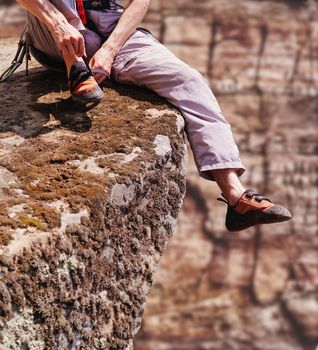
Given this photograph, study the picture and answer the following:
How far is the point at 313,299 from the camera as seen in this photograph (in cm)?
2164

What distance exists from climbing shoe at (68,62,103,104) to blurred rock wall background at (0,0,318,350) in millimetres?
16629

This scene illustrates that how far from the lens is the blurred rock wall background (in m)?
21.2

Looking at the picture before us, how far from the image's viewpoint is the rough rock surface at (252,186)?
69.5 feet

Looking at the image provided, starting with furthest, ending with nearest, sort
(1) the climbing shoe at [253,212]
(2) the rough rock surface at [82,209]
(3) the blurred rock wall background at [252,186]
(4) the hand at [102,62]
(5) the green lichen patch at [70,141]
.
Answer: (3) the blurred rock wall background at [252,186]
(4) the hand at [102,62]
(1) the climbing shoe at [253,212]
(5) the green lichen patch at [70,141]
(2) the rough rock surface at [82,209]

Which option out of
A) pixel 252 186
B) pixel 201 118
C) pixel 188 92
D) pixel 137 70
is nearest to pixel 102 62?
pixel 137 70

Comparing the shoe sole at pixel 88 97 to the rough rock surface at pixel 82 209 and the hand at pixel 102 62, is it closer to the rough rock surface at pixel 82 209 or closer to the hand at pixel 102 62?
the rough rock surface at pixel 82 209

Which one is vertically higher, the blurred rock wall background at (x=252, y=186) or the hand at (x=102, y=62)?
the hand at (x=102, y=62)

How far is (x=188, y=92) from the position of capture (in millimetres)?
4559

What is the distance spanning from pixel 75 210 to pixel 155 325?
57.1 ft

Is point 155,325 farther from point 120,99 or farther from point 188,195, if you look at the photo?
point 120,99

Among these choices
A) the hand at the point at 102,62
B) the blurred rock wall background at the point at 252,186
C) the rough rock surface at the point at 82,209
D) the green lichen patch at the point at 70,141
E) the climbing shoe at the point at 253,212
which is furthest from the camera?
the blurred rock wall background at the point at 252,186

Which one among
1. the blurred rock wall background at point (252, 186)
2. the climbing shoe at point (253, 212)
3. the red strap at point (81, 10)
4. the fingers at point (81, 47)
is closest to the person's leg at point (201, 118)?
the climbing shoe at point (253, 212)

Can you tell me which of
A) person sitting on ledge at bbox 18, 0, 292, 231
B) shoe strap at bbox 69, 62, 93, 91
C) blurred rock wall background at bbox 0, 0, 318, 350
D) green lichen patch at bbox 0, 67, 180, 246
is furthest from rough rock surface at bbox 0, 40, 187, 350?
blurred rock wall background at bbox 0, 0, 318, 350

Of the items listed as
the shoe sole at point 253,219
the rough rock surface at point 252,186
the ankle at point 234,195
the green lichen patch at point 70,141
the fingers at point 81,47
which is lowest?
the rough rock surface at point 252,186
